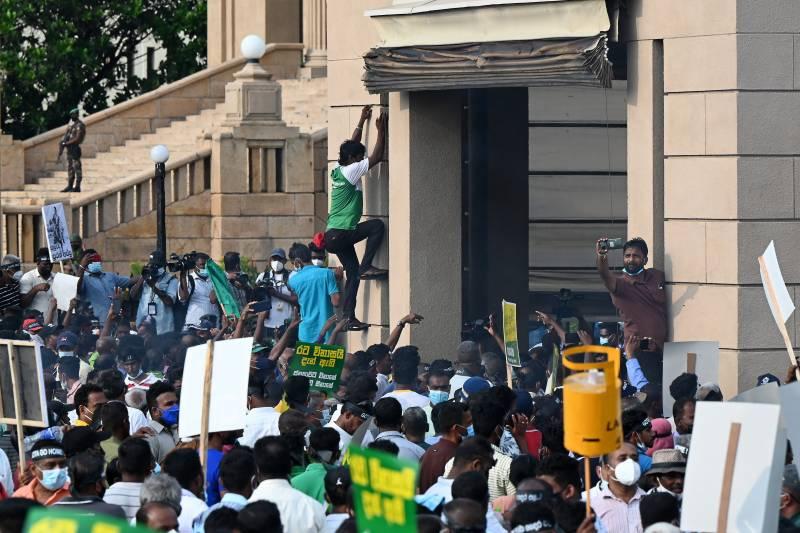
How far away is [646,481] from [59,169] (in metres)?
26.4

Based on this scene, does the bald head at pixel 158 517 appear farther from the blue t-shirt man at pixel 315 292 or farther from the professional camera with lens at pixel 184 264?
the professional camera with lens at pixel 184 264

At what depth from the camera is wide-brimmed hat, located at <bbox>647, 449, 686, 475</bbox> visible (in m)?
9.63

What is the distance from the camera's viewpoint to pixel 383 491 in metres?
7.17

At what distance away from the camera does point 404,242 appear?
18281mm

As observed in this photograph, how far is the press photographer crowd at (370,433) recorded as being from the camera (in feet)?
26.9

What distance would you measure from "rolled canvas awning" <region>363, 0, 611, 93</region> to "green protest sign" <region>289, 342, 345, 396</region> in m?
4.21

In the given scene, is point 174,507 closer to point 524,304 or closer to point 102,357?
point 102,357

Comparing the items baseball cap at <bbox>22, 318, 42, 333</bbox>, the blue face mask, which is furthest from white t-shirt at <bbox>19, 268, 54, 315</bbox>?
the blue face mask

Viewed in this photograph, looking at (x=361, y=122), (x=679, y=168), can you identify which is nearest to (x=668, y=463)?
(x=679, y=168)

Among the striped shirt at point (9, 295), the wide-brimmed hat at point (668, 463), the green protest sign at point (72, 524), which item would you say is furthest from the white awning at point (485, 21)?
the green protest sign at point (72, 524)

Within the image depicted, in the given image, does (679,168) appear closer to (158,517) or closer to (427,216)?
(427,216)

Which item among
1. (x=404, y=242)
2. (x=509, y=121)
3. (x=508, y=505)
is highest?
(x=509, y=121)

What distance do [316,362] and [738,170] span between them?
173 inches

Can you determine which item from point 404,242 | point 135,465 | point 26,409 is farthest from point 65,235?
point 135,465
